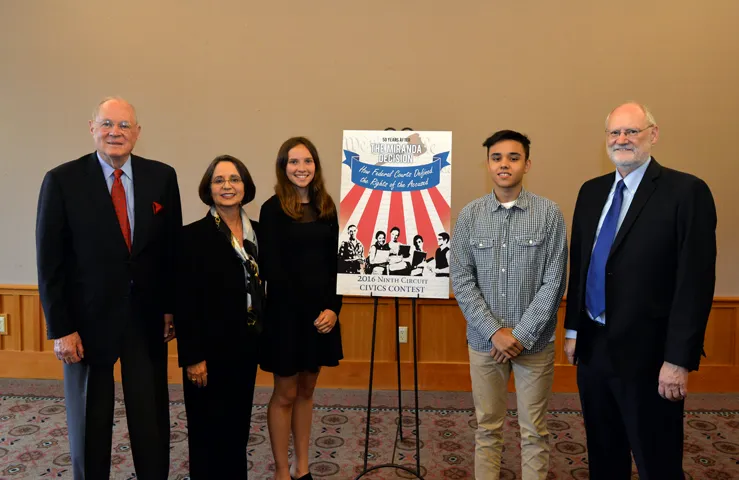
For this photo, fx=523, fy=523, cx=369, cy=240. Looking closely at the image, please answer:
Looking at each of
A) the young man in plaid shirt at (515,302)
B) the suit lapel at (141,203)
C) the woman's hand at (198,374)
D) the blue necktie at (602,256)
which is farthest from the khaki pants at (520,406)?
the suit lapel at (141,203)

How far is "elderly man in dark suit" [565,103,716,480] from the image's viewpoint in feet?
5.61

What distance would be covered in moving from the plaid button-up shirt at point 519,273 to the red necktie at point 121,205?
139cm

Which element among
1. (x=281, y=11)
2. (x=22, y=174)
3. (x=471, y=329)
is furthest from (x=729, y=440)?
(x=22, y=174)

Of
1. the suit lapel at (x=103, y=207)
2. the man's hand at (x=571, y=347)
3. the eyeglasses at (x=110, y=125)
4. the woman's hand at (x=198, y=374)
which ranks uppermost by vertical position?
the eyeglasses at (x=110, y=125)

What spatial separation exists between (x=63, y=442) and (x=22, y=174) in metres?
2.03

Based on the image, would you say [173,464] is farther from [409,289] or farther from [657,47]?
[657,47]

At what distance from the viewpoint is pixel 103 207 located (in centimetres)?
206

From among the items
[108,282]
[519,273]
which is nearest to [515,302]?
[519,273]

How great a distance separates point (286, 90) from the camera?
3674mm

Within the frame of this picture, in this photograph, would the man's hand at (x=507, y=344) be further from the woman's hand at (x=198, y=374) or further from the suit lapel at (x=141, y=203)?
the suit lapel at (x=141, y=203)

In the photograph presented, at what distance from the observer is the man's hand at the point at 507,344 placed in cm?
206

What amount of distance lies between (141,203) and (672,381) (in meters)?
2.06

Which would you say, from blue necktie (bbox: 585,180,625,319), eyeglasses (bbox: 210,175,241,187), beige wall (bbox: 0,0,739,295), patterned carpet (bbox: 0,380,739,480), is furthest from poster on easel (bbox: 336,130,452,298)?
beige wall (bbox: 0,0,739,295)

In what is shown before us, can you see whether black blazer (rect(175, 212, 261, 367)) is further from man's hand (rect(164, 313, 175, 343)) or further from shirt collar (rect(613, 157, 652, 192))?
shirt collar (rect(613, 157, 652, 192))
